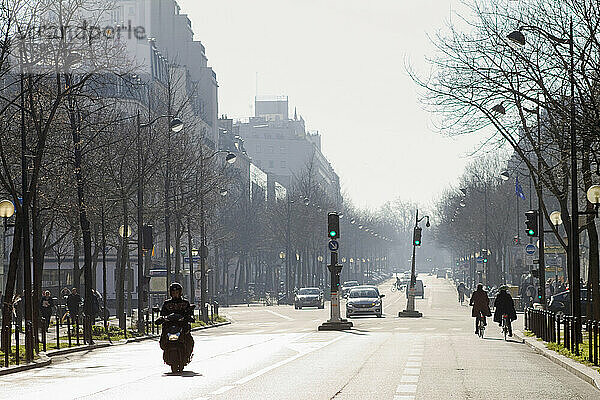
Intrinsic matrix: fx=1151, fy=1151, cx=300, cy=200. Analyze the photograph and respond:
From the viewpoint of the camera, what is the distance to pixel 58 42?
30.3 meters

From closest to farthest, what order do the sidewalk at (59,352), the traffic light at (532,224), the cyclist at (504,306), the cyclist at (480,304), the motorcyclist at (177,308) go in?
the motorcyclist at (177,308) < the sidewalk at (59,352) < the cyclist at (504,306) < the cyclist at (480,304) < the traffic light at (532,224)

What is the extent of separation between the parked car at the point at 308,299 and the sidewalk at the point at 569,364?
171ft

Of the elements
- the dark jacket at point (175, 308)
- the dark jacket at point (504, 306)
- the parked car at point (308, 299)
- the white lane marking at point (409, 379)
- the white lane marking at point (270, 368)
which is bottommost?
the parked car at point (308, 299)

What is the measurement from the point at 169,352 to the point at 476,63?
13635 millimetres

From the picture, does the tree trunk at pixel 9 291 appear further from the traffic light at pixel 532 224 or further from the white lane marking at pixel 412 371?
the traffic light at pixel 532 224

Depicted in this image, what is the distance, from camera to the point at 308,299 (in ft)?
276

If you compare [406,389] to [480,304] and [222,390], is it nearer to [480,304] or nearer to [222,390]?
[222,390]

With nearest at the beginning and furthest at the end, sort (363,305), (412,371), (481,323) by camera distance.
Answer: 1. (412,371)
2. (481,323)
3. (363,305)

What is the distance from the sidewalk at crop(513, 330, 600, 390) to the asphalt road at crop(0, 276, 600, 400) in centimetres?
16

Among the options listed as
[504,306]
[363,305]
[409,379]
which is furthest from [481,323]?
[363,305]

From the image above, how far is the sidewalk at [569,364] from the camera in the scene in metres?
18.4

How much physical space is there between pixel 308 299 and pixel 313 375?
64581mm

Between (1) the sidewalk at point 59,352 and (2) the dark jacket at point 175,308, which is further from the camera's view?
(1) the sidewalk at point 59,352

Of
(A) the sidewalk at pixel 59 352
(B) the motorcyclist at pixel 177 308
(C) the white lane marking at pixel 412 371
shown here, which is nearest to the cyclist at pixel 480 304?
(A) the sidewalk at pixel 59 352
